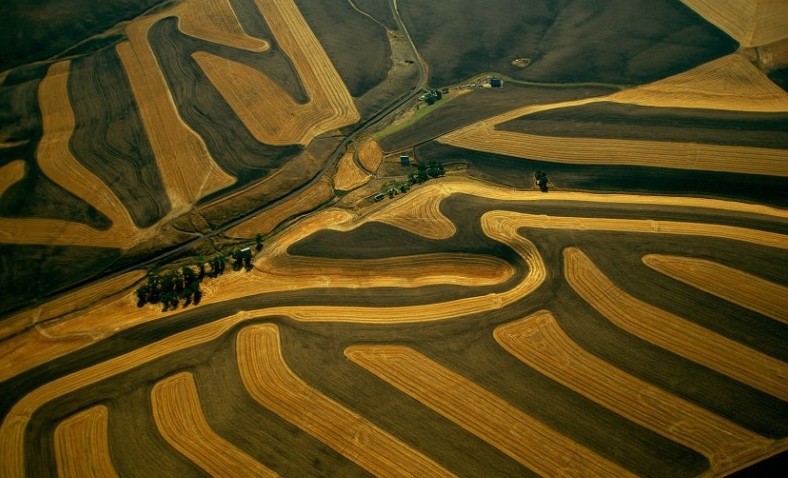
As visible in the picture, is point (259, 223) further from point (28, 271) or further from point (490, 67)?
point (490, 67)

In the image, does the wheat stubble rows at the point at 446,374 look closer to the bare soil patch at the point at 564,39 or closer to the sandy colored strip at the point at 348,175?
the sandy colored strip at the point at 348,175

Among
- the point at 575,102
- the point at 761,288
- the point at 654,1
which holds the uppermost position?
the point at 654,1

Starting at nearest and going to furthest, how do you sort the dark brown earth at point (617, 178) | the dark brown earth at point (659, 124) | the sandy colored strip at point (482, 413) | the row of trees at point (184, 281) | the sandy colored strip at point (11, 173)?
the sandy colored strip at point (482, 413), the row of trees at point (184, 281), the dark brown earth at point (617, 178), the sandy colored strip at point (11, 173), the dark brown earth at point (659, 124)

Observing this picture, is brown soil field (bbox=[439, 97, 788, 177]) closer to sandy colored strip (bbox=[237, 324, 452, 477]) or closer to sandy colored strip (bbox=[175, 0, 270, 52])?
sandy colored strip (bbox=[175, 0, 270, 52])

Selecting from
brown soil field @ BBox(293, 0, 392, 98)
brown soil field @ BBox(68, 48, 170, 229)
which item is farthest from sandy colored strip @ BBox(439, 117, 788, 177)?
brown soil field @ BBox(68, 48, 170, 229)

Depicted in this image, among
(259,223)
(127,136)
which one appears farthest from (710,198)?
(127,136)

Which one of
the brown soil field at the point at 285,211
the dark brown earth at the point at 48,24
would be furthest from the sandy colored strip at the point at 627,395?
the dark brown earth at the point at 48,24

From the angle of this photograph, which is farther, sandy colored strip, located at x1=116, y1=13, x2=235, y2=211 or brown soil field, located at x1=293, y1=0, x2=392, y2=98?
brown soil field, located at x1=293, y1=0, x2=392, y2=98
